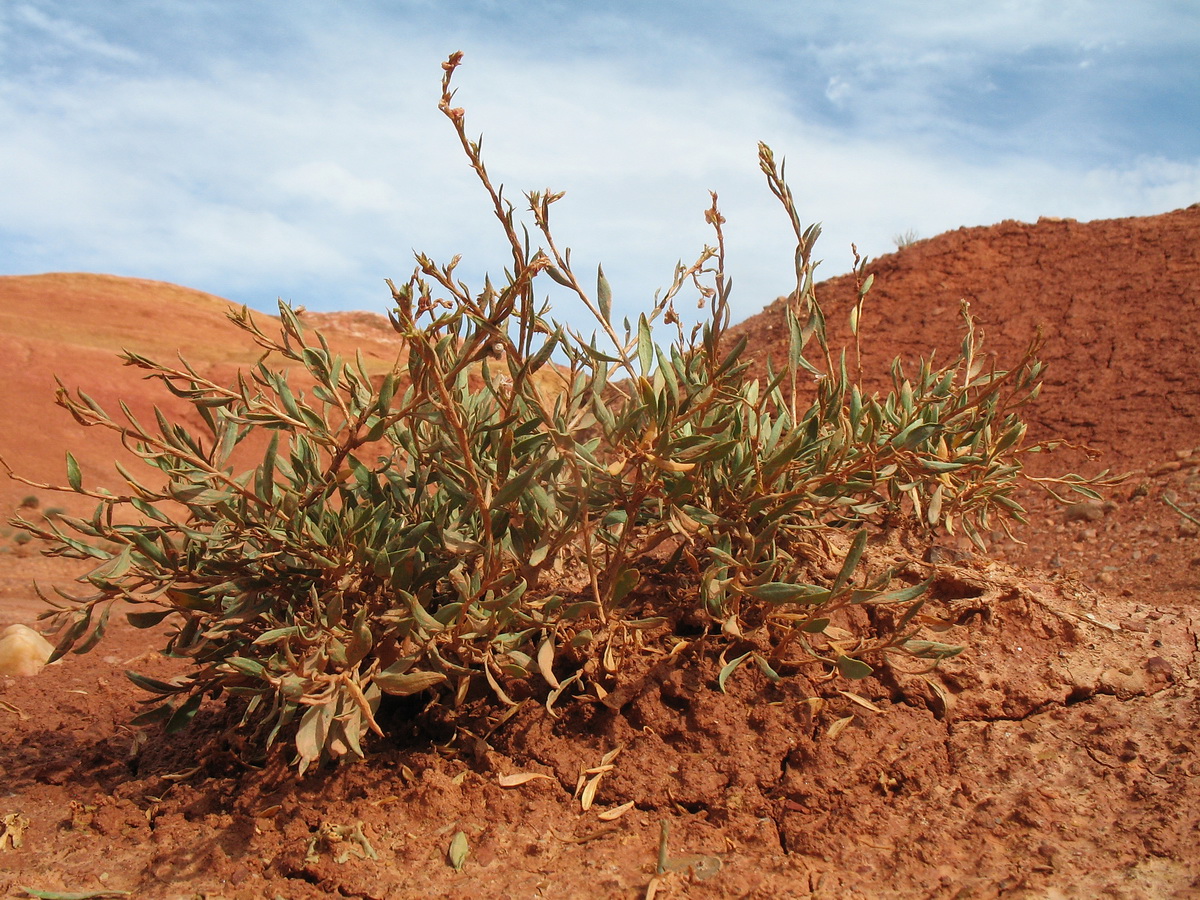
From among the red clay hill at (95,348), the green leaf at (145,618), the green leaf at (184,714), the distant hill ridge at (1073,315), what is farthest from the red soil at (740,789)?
the distant hill ridge at (1073,315)

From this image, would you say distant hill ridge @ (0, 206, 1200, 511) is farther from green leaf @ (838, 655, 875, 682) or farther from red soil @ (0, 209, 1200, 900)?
green leaf @ (838, 655, 875, 682)

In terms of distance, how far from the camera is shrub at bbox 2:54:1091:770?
1.87m

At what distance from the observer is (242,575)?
2.20 meters

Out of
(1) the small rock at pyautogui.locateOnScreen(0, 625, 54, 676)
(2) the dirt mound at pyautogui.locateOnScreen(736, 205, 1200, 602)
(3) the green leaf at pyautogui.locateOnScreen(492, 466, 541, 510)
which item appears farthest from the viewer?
(2) the dirt mound at pyautogui.locateOnScreen(736, 205, 1200, 602)

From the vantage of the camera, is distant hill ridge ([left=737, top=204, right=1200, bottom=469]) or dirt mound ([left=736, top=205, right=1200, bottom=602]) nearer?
dirt mound ([left=736, top=205, right=1200, bottom=602])

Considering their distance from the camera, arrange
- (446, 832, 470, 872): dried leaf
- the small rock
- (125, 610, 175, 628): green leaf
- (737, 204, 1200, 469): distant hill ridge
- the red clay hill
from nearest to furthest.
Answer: (446, 832, 470, 872): dried leaf < (125, 610, 175, 628): green leaf < the small rock < (737, 204, 1200, 469): distant hill ridge < the red clay hill

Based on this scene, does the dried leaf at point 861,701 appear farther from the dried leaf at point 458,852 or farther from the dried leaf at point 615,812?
the dried leaf at point 458,852

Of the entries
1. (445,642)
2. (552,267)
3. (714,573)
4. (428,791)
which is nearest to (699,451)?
(714,573)

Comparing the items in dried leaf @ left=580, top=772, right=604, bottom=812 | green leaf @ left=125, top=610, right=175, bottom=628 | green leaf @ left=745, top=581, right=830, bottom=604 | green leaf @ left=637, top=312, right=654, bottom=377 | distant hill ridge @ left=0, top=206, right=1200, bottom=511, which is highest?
distant hill ridge @ left=0, top=206, right=1200, bottom=511

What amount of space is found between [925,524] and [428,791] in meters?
1.61

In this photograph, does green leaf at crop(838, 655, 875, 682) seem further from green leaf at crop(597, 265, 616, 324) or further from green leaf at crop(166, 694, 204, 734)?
green leaf at crop(166, 694, 204, 734)

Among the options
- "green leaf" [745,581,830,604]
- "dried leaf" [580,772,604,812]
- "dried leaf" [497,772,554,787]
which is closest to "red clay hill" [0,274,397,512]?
"dried leaf" [497,772,554,787]

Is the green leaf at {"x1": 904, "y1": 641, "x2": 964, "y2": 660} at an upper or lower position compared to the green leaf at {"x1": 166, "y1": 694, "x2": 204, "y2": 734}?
upper

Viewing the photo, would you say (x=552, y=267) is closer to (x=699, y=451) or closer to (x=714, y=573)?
(x=699, y=451)
